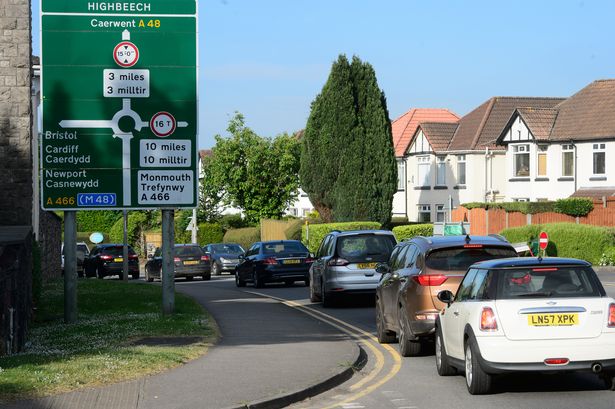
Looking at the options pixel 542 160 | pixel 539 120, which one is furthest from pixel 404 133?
pixel 542 160

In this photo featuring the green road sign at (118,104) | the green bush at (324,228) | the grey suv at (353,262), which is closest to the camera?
the green road sign at (118,104)

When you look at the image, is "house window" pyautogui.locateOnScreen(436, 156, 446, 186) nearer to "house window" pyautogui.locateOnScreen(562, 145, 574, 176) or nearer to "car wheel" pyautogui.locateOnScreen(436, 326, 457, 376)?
"house window" pyautogui.locateOnScreen(562, 145, 574, 176)

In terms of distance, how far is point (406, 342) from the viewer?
15.9m

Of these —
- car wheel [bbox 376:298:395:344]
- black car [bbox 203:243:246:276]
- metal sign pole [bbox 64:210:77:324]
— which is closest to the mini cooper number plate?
car wheel [bbox 376:298:395:344]

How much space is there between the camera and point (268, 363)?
14641mm

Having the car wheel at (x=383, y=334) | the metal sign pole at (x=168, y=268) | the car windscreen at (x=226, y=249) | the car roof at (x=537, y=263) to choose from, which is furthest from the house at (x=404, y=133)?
Result: the car roof at (x=537, y=263)

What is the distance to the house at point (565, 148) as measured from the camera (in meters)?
59.5

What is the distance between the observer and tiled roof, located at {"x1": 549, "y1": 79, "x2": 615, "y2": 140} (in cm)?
5984

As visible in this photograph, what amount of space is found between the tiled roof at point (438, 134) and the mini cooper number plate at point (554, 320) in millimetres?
61573

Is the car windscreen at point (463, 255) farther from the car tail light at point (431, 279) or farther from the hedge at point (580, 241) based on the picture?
the hedge at point (580, 241)

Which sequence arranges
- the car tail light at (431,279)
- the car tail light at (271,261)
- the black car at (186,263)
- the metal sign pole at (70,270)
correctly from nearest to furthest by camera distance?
the car tail light at (431,279)
the metal sign pole at (70,270)
the car tail light at (271,261)
the black car at (186,263)

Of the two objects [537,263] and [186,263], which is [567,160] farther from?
[537,263]

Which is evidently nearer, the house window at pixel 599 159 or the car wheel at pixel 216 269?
the car wheel at pixel 216 269

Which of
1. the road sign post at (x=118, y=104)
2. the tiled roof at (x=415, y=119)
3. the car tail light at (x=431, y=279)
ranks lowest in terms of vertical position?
the car tail light at (x=431, y=279)
